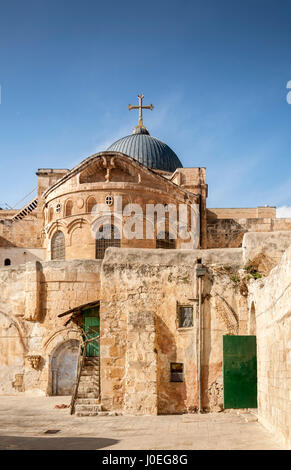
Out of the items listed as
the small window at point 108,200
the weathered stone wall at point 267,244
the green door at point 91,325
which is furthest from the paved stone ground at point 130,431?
the small window at point 108,200

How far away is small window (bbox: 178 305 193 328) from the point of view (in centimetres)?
1485

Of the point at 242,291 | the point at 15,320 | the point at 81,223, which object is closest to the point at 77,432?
the point at 242,291

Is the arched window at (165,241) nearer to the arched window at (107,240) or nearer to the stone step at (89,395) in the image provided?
the arched window at (107,240)

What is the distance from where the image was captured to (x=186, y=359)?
14.6 m

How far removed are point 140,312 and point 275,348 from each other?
214 inches

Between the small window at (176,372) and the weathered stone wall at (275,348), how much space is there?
2987 millimetres

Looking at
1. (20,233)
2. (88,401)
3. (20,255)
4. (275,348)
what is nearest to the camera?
(275,348)

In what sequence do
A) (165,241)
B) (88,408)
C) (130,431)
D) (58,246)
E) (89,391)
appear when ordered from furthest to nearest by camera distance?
(58,246)
(165,241)
(89,391)
(88,408)
(130,431)

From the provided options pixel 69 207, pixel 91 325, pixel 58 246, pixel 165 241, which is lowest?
pixel 91 325

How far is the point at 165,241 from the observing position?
23812 millimetres

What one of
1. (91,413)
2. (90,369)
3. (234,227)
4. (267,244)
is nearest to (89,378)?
(90,369)

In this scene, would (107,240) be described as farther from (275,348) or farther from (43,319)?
(275,348)

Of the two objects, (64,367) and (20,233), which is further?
(20,233)
